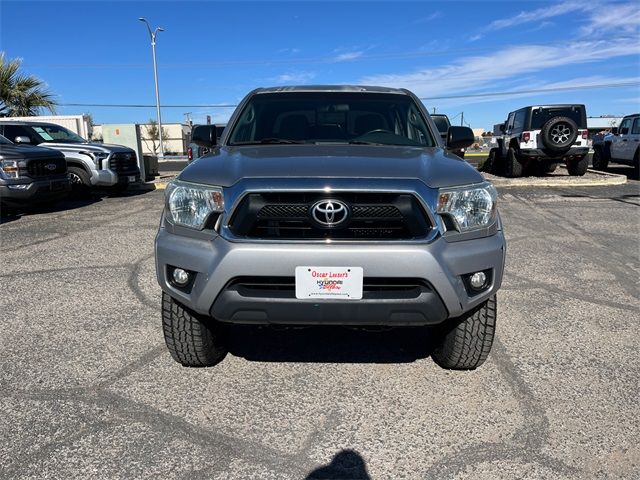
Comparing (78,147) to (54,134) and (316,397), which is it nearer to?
(54,134)

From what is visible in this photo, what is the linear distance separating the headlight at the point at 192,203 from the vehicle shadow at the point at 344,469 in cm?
126

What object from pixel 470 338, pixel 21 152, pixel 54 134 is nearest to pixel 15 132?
pixel 54 134

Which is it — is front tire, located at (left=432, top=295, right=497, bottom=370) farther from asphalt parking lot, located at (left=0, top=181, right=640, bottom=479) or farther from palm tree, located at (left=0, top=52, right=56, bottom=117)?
palm tree, located at (left=0, top=52, right=56, bottom=117)

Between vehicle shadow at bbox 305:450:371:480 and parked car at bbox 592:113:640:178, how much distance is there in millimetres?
15230

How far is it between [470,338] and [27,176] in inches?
333

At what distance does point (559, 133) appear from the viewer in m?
13.2

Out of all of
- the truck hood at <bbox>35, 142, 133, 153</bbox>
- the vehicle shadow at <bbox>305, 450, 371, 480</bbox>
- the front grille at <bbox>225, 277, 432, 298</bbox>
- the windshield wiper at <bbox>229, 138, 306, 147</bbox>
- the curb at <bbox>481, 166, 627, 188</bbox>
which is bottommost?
the vehicle shadow at <bbox>305, 450, 371, 480</bbox>

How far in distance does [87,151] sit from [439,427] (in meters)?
10.9

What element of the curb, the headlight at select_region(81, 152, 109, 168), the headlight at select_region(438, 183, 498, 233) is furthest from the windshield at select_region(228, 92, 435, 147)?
the curb

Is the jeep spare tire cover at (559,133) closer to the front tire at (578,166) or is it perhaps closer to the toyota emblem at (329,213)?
the front tire at (578,166)

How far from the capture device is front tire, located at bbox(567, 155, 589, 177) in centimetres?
1417

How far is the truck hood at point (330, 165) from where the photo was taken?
2.56 meters

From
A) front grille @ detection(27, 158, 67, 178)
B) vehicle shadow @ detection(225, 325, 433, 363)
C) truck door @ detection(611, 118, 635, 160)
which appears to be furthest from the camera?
truck door @ detection(611, 118, 635, 160)

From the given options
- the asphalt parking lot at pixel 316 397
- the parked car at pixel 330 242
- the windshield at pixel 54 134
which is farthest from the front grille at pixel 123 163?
the parked car at pixel 330 242
